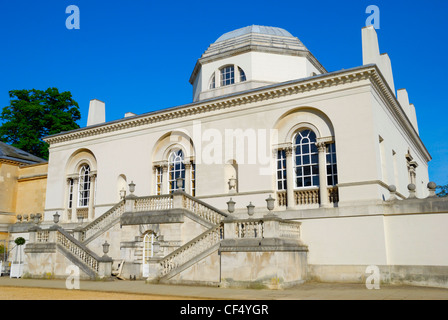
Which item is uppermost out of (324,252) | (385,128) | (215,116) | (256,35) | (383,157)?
(256,35)

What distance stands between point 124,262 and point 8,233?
1417cm

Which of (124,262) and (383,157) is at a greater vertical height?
(383,157)

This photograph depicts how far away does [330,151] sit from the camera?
19.6 meters

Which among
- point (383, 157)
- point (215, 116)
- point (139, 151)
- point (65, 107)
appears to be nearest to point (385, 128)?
point (383, 157)

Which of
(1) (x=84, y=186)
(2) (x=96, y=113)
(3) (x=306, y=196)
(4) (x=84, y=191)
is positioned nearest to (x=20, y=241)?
(4) (x=84, y=191)

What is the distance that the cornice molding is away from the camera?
18875 mm

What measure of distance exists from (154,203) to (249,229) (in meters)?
6.69

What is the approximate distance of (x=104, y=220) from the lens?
73.0 feet

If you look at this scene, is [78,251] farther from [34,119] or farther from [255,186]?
[34,119]

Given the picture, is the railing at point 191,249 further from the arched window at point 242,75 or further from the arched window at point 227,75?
the arched window at point 227,75

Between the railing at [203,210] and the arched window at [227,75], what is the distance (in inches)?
403

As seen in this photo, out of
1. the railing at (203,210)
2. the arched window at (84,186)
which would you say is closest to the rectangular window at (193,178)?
the railing at (203,210)

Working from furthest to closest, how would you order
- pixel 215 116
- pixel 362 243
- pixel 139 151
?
pixel 139 151, pixel 215 116, pixel 362 243
